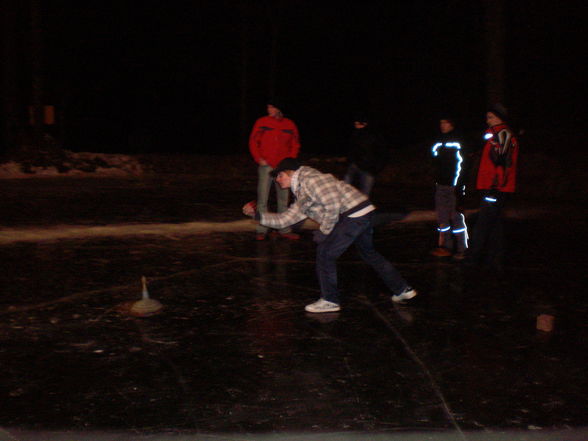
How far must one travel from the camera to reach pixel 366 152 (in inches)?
440

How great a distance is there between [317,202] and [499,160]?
314cm

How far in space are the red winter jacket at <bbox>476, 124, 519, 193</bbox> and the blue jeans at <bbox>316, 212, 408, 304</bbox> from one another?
2246 millimetres

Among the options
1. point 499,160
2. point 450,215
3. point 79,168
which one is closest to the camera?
point 499,160

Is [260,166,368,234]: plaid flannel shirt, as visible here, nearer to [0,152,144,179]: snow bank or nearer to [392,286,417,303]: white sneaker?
[392,286,417,303]: white sneaker

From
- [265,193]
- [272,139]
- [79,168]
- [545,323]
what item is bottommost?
[545,323]

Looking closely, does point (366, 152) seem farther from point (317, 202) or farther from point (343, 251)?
point (317, 202)

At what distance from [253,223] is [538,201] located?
7628mm

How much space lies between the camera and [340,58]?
46688mm

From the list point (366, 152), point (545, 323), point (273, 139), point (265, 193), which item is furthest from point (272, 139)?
point (545, 323)

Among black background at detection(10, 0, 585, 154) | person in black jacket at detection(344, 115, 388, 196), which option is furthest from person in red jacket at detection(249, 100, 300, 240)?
black background at detection(10, 0, 585, 154)

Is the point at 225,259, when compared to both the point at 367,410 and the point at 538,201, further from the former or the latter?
the point at 538,201

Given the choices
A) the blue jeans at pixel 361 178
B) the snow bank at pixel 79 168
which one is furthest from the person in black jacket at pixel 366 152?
the snow bank at pixel 79 168

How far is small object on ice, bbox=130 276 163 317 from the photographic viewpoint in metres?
7.04

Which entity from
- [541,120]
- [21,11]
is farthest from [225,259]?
[21,11]
